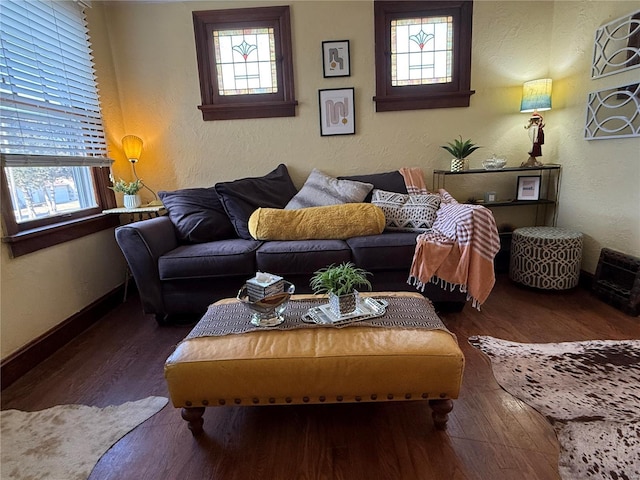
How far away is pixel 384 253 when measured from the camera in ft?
7.27

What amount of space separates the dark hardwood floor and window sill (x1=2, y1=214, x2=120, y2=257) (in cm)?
66

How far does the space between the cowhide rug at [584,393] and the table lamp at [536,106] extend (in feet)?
5.45

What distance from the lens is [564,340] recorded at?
1.96m

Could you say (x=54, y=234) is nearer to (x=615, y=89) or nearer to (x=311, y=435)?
(x=311, y=435)

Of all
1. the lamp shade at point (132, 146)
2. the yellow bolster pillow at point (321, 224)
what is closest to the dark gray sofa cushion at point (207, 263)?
the yellow bolster pillow at point (321, 224)

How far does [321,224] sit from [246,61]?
1.64m

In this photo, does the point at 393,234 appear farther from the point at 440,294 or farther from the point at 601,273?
the point at 601,273

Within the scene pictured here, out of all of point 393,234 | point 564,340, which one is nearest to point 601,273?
point 564,340

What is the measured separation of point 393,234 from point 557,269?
1.28 m

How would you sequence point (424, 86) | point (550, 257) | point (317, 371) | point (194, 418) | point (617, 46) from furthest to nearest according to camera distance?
point (424, 86) < point (550, 257) < point (617, 46) < point (194, 418) < point (317, 371)

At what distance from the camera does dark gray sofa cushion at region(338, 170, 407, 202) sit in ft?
9.34

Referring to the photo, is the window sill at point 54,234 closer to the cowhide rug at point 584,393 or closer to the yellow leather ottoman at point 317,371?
the yellow leather ottoman at point 317,371

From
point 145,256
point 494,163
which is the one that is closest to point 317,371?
point 145,256

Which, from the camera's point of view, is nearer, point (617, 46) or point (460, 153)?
point (617, 46)
